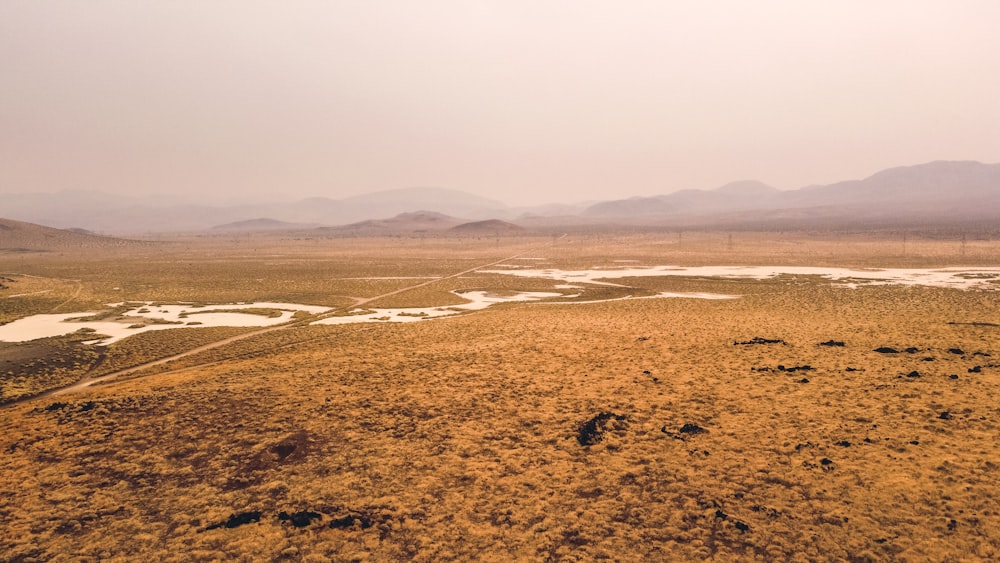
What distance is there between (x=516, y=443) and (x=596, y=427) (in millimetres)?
2111

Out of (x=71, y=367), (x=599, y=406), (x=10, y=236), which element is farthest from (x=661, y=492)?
(x=10, y=236)

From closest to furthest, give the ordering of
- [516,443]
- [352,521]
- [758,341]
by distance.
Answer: [352,521] < [516,443] < [758,341]

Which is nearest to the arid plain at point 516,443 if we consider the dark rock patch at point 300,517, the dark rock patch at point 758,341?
the dark rock patch at point 300,517

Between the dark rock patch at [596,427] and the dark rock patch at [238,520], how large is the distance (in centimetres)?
691


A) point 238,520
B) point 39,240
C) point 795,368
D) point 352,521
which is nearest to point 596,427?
point 352,521

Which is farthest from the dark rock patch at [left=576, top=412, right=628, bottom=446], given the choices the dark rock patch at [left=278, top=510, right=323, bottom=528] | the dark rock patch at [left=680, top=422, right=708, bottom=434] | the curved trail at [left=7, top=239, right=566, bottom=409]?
the curved trail at [left=7, top=239, right=566, bottom=409]

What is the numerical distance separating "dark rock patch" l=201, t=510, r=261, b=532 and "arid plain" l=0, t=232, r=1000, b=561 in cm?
5

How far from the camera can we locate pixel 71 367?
2088 centimetres

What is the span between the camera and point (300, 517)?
377 inches

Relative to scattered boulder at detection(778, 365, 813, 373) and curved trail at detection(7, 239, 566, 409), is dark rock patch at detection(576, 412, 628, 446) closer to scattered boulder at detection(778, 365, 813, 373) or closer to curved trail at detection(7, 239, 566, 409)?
scattered boulder at detection(778, 365, 813, 373)

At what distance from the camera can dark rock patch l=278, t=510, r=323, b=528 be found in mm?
9430

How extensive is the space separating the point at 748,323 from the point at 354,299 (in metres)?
26.0

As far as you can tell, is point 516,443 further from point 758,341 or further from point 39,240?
point 39,240

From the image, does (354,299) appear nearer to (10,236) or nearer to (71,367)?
(71,367)
